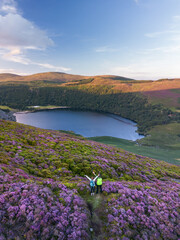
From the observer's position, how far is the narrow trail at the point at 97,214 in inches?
458

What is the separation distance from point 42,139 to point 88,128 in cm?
15434

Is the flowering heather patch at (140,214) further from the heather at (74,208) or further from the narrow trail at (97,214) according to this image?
the narrow trail at (97,214)

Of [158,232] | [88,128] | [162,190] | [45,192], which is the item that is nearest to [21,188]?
[45,192]

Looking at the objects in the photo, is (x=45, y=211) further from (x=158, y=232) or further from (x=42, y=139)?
(x=42, y=139)

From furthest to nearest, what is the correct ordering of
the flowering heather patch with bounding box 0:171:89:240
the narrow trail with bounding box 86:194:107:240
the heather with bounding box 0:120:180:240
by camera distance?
the narrow trail with bounding box 86:194:107:240 → the heather with bounding box 0:120:180:240 → the flowering heather patch with bounding box 0:171:89:240

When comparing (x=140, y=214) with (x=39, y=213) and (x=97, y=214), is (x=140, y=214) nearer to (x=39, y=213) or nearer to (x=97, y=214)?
(x=97, y=214)

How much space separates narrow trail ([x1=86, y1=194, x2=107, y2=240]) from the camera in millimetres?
11633

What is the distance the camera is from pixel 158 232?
12.5 meters

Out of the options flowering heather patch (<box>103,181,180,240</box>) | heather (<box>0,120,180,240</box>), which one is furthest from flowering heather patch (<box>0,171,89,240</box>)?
flowering heather patch (<box>103,181,180,240</box>)

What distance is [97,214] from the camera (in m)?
13.4

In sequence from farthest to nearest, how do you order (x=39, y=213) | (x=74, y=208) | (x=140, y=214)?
1. (x=140, y=214)
2. (x=74, y=208)
3. (x=39, y=213)

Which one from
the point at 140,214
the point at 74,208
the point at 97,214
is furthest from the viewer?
the point at 140,214

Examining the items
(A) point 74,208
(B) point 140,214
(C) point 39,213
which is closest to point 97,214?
(A) point 74,208

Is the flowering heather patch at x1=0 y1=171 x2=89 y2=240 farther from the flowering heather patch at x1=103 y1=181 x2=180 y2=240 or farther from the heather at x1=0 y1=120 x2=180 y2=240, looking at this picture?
the flowering heather patch at x1=103 y1=181 x2=180 y2=240
